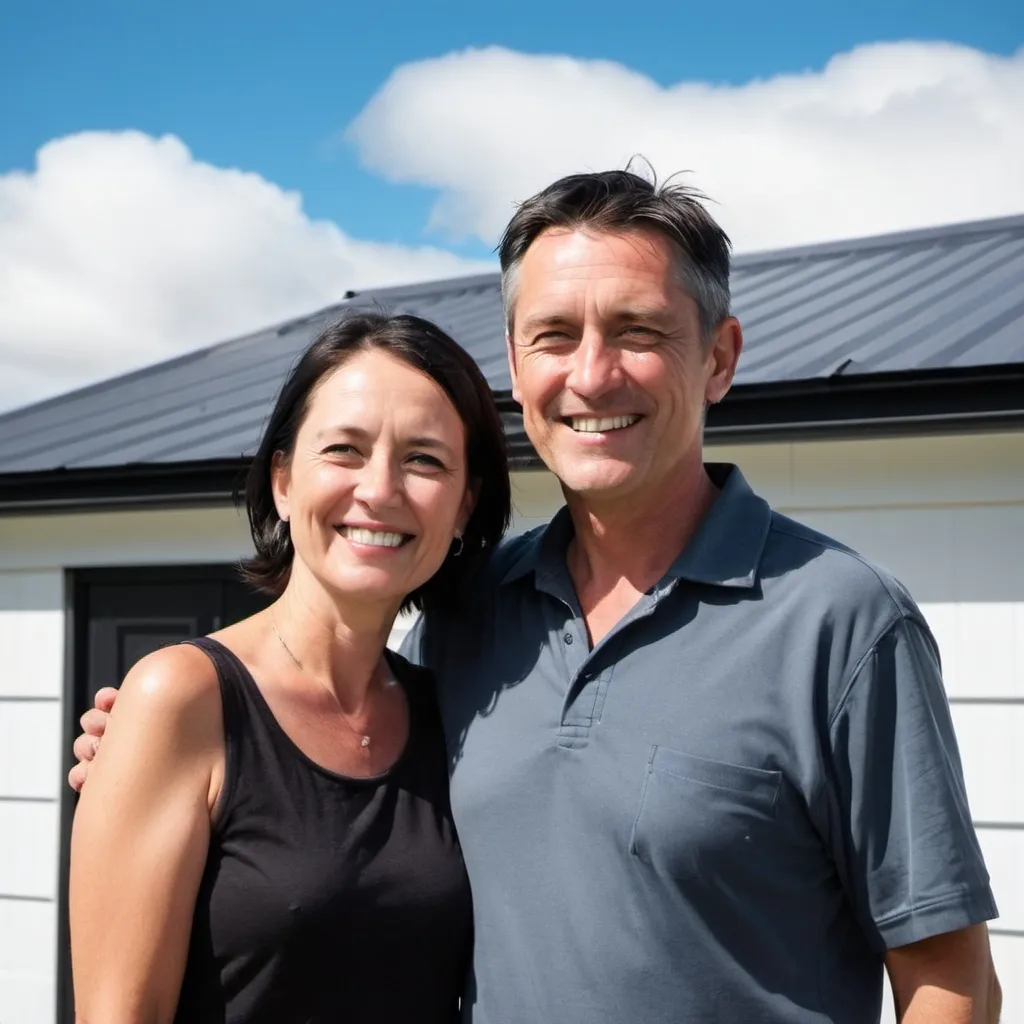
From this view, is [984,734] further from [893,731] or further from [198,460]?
[198,460]

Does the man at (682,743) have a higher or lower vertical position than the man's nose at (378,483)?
lower

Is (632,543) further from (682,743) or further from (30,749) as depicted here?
(30,749)

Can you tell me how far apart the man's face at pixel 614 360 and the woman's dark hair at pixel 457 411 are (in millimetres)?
202

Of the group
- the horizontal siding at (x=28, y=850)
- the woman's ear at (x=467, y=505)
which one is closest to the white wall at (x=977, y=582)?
the woman's ear at (x=467, y=505)

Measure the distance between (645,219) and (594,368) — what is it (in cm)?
28

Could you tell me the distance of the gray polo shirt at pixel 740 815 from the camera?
1.88 meters

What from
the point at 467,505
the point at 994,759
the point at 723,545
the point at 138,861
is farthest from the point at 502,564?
the point at 994,759

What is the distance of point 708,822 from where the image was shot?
1.89 meters

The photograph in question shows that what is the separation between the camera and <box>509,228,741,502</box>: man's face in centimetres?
216

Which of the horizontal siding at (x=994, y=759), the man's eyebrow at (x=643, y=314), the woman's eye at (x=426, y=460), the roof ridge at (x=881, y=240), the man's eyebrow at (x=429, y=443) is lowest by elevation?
the horizontal siding at (x=994, y=759)

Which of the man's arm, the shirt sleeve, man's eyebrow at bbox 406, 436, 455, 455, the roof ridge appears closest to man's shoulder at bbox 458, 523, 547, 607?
man's eyebrow at bbox 406, 436, 455, 455

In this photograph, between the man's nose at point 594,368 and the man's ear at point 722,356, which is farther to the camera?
the man's ear at point 722,356

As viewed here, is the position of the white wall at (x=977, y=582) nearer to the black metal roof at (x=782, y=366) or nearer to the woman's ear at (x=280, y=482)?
the black metal roof at (x=782, y=366)

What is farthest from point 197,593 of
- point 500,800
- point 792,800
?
point 792,800
